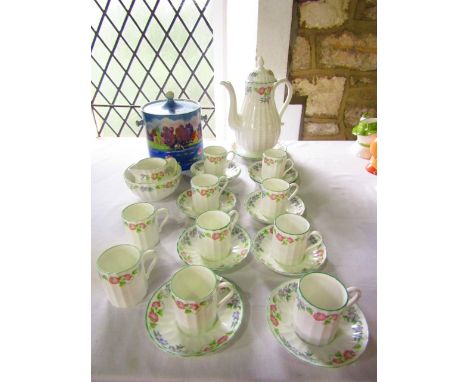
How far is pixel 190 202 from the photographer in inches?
29.7

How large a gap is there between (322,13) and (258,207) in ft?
2.92

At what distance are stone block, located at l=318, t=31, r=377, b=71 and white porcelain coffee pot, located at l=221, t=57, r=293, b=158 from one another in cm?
51

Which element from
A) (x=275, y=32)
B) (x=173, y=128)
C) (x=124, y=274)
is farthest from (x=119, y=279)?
(x=275, y=32)

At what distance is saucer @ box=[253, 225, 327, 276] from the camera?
555 mm

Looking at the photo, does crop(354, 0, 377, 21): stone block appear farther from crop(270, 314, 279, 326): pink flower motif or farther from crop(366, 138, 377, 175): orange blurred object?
crop(270, 314, 279, 326): pink flower motif

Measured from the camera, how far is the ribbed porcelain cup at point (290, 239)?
543mm

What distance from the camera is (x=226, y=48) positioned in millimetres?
1533

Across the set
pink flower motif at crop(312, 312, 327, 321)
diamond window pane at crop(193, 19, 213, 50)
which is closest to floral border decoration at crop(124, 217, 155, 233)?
pink flower motif at crop(312, 312, 327, 321)

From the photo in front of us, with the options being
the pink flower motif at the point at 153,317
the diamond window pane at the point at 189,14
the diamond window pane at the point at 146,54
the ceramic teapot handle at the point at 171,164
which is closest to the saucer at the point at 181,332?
the pink flower motif at the point at 153,317

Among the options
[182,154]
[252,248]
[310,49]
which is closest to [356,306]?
[252,248]

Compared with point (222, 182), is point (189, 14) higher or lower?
higher

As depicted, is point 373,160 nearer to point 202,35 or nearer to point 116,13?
point 202,35

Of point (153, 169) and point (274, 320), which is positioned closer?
point (274, 320)

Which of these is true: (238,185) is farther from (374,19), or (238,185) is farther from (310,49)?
(374,19)
